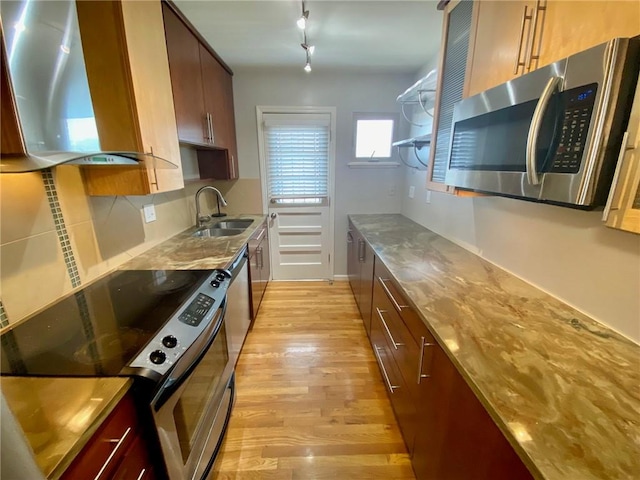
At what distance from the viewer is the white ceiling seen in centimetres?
171

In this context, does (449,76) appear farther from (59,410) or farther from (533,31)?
(59,410)

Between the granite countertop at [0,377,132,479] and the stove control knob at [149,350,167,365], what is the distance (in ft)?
0.29

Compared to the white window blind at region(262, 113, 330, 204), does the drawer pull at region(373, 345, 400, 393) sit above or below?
below

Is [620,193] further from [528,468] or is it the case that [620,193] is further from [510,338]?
[528,468]

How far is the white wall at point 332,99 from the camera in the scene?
9.78 ft

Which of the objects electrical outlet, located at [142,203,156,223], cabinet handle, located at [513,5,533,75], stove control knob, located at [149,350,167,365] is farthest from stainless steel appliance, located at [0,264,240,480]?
cabinet handle, located at [513,5,533,75]

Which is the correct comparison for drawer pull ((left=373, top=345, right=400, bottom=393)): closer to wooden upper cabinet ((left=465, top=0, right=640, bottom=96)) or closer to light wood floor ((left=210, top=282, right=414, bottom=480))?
light wood floor ((left=210, top=282, right=414, bottom=480))

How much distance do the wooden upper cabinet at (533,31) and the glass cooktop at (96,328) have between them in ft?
5.50

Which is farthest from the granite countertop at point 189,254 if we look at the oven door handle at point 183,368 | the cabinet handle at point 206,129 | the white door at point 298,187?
the white door at point 298,187

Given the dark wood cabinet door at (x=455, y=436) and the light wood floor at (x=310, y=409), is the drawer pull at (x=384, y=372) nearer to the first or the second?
the light wood floor at (x=310, y=409)

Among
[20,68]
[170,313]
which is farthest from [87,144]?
[170,313]

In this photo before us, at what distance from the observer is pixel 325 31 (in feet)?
6.65

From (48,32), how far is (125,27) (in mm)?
279

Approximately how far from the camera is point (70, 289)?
50.6 inches
